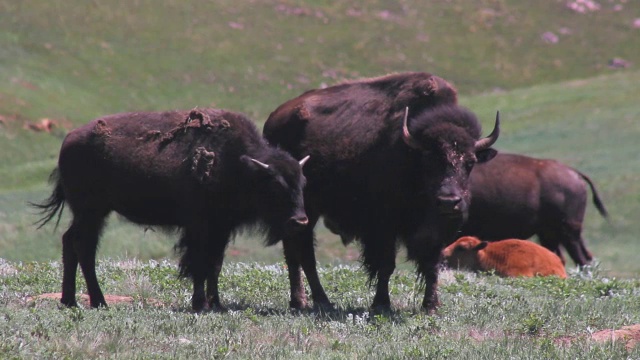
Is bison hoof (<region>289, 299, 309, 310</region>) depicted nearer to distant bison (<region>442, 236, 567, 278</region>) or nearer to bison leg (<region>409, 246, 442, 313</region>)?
bison leg (<region>409, 246, 442, 313</region>)

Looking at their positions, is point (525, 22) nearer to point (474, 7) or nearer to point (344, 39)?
point (474, 7)

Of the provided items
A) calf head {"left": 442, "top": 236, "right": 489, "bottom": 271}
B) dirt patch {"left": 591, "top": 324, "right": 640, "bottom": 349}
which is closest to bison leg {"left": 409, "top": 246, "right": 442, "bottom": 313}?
dirt patch {"left": 591, "top": 324, "right": 640, "bottom": 349}

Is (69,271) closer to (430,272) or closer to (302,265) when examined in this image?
(302,265)

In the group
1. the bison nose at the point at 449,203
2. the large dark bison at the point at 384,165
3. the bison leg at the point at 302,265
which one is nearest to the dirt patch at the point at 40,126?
the large dark bison at the point at 384,165

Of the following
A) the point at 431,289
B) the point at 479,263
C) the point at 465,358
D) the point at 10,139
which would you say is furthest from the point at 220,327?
the point at 10,139

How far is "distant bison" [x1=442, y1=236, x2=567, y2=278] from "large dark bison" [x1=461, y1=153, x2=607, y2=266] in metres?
1.68

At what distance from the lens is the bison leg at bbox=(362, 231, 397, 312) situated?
38.1ft

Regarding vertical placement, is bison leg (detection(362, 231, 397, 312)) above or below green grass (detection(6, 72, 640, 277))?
above

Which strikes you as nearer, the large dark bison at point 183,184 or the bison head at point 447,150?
the bison head at point 447,150

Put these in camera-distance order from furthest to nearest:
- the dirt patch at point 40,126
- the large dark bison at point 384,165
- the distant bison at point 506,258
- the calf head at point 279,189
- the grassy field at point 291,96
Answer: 1. the dirt patch at point 40,126
2. the distant bison at point 506,258
3. the large dark bison at point 384,165
4. the calf head at point 279,189
5. the grassy field at point 291,96

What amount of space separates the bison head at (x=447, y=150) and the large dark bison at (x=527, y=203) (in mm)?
7555

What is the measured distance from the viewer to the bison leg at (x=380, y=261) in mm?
11617

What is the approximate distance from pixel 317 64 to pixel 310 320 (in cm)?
4115

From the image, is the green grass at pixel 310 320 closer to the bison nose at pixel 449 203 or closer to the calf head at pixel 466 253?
the bison nose at pixel 449 203
